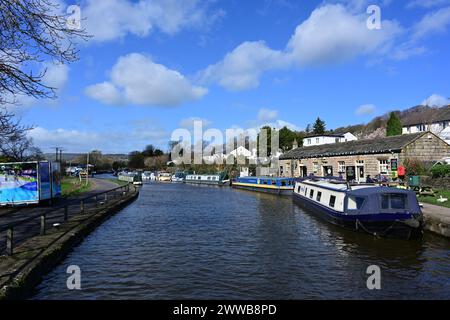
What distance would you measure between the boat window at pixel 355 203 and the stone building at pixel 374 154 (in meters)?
17.0

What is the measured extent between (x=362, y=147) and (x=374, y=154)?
2549mm

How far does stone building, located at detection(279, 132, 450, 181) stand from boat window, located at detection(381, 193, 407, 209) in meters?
17.7

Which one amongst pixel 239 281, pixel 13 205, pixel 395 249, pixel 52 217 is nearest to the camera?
pixel 239 281

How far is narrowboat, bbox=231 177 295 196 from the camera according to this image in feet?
130

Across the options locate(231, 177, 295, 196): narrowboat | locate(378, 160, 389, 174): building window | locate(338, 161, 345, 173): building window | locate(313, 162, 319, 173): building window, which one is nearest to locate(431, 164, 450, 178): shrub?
locate(378, 160, 389, 174): building window

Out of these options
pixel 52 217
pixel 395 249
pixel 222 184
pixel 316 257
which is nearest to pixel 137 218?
pixel 52 217

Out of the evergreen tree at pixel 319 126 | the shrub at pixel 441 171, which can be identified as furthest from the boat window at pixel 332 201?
the evergreen tree at pixel 319 126

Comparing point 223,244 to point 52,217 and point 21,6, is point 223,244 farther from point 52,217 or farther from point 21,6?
point 21,6

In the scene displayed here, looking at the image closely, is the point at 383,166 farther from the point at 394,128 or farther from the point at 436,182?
the point at 394,128

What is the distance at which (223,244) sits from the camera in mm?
14938

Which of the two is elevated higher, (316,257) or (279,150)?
(279,150)

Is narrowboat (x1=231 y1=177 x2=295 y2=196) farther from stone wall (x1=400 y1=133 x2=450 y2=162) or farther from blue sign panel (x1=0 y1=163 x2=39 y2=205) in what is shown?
blue sign panel (x1=0 y1=163 x2=39 y2=205)

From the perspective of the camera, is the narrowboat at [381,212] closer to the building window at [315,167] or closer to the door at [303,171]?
the building window at [315,167]
